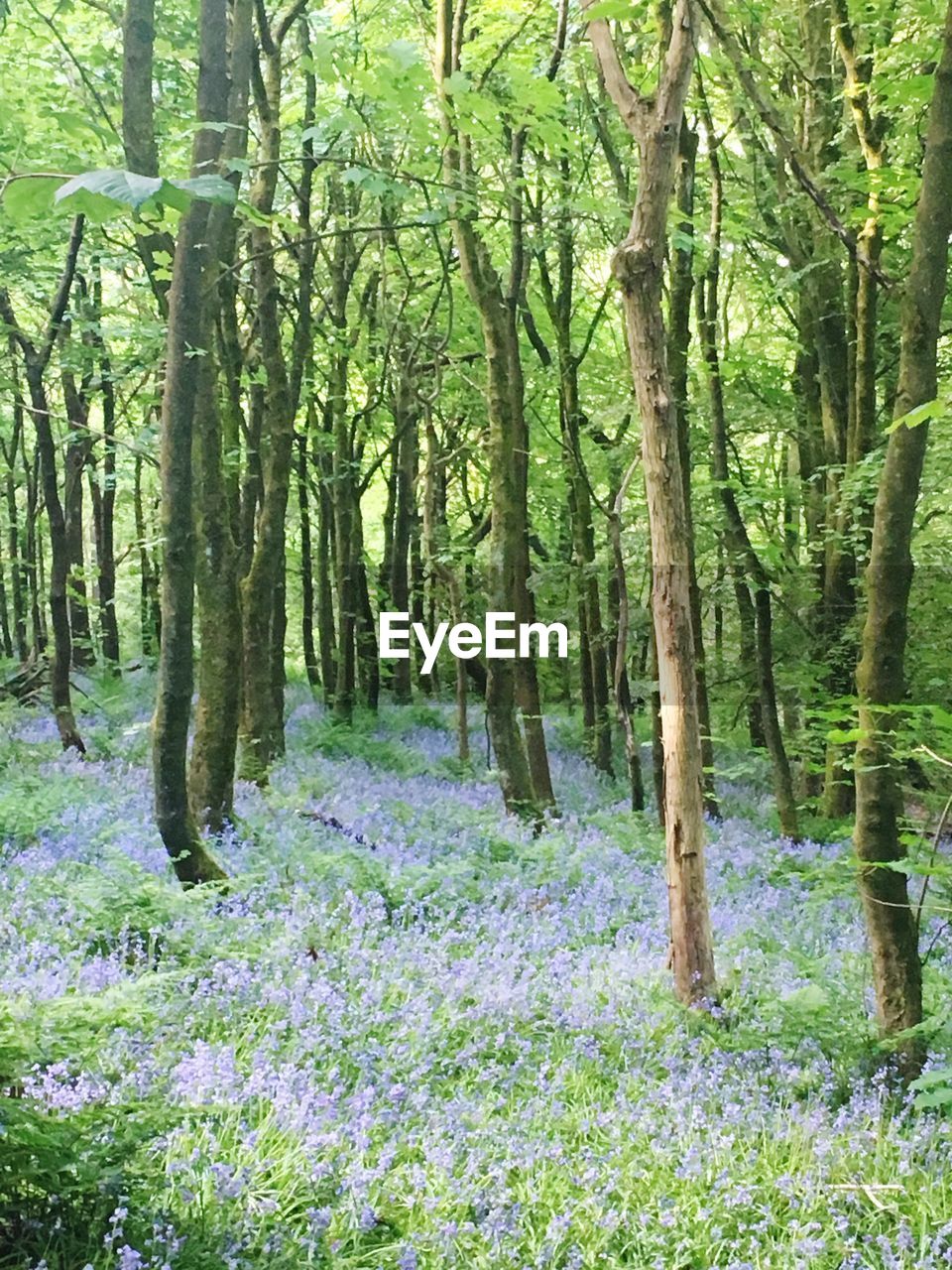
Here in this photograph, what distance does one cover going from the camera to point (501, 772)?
10875mm

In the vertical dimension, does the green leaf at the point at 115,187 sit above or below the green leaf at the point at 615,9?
below

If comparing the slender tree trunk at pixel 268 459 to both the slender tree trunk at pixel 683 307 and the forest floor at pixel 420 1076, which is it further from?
the slender tree trunk at pixel 683 307

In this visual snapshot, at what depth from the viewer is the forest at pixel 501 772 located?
3.49 m

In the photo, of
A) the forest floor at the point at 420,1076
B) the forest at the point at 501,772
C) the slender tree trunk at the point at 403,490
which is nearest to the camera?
the forest floor at the point at 420,1076

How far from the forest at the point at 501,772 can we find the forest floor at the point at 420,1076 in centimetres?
3

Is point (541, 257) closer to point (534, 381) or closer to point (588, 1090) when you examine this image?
point (534, 381)

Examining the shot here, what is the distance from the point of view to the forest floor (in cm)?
313

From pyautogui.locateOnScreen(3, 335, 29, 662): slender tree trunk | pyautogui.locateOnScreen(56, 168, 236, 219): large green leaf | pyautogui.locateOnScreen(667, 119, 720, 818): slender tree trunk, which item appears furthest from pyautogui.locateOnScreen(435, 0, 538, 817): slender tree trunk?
pyautogui.locateOnScreen(3, 335, 29, 662): slender tree trunk

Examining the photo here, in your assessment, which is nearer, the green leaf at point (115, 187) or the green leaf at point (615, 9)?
the green leaf at point (115, 187)

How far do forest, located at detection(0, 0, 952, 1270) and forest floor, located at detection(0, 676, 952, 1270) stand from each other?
3 centimetres

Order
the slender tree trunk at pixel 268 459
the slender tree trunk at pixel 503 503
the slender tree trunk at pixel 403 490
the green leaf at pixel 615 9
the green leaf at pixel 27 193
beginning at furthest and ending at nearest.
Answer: the slender tree trunk at pixel 403 490 → the slender tree trunk at pixel 503 503 → the slender tree trunk at pixel 268 459 → the green leaf at pixel 615 9 → the green leaf at pixel 27 193

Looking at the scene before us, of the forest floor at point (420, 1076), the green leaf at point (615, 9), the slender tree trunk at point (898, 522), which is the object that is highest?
the green leaf at point (615, 9)

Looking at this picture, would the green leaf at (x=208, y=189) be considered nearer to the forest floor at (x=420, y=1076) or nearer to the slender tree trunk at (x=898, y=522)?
the forest floor at (x=420, y=1076)

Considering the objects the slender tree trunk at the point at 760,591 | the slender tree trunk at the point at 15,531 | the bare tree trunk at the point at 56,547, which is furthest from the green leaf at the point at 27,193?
the slender tree trunk at the point at 15,531
